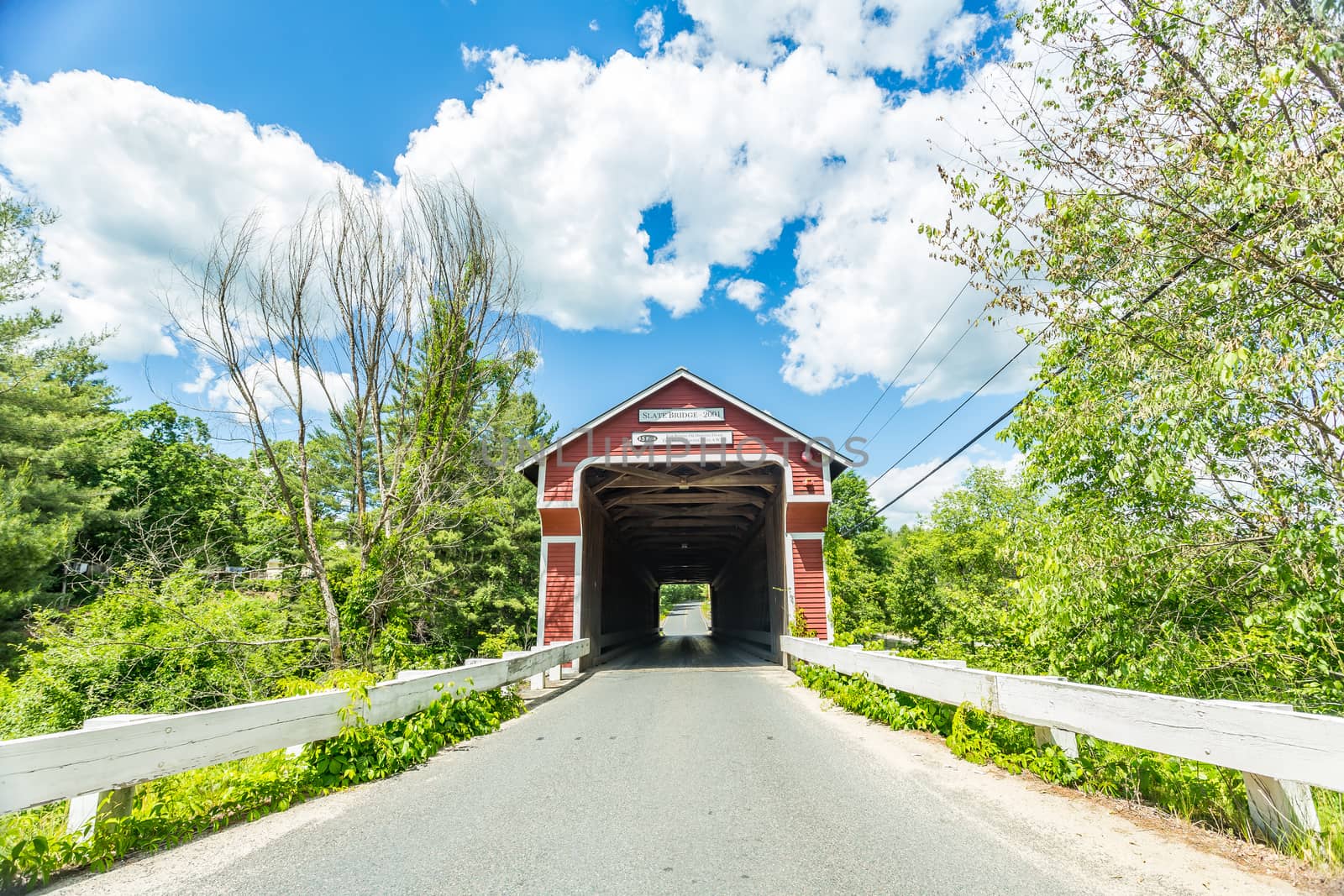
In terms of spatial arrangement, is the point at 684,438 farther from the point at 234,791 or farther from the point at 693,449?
the point at 234,791

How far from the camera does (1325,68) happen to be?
475 centimetres

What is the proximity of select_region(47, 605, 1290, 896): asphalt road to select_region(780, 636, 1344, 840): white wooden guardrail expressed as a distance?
81 centimetres

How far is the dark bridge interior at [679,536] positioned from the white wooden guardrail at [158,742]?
10849 millimetres

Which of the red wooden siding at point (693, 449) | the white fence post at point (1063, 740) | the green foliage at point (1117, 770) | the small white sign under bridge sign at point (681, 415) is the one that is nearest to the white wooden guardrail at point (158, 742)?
the green foliage at point (1117, 770)

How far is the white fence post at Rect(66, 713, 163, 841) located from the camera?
311 cm

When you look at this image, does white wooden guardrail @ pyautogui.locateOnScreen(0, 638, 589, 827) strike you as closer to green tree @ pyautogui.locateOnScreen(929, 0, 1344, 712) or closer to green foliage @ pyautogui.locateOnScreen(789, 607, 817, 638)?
green tree @ pyautogui.locateOnScreen(929, 0, 1344, 712)

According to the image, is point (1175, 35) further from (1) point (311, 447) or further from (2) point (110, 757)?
(1) point (311, 447)

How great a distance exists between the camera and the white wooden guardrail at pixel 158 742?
2768 millimetres

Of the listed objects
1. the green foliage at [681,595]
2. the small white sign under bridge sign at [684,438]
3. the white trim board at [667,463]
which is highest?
the small white sign under bridge sign at [684,438]

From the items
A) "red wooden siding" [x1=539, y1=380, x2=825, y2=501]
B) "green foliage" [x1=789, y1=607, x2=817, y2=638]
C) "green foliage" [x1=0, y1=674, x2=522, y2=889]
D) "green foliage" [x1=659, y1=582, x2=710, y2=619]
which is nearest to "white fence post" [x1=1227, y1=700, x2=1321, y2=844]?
"green foliage" [x1=0, y1=674, x2=522, y2=889]

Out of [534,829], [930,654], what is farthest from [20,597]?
[930,654]

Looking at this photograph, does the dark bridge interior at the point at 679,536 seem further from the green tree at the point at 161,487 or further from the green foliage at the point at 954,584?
the green tree at the point at 161,487

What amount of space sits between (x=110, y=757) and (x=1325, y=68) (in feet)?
29.3

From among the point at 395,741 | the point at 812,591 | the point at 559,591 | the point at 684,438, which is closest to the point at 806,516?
the point at 812,591
